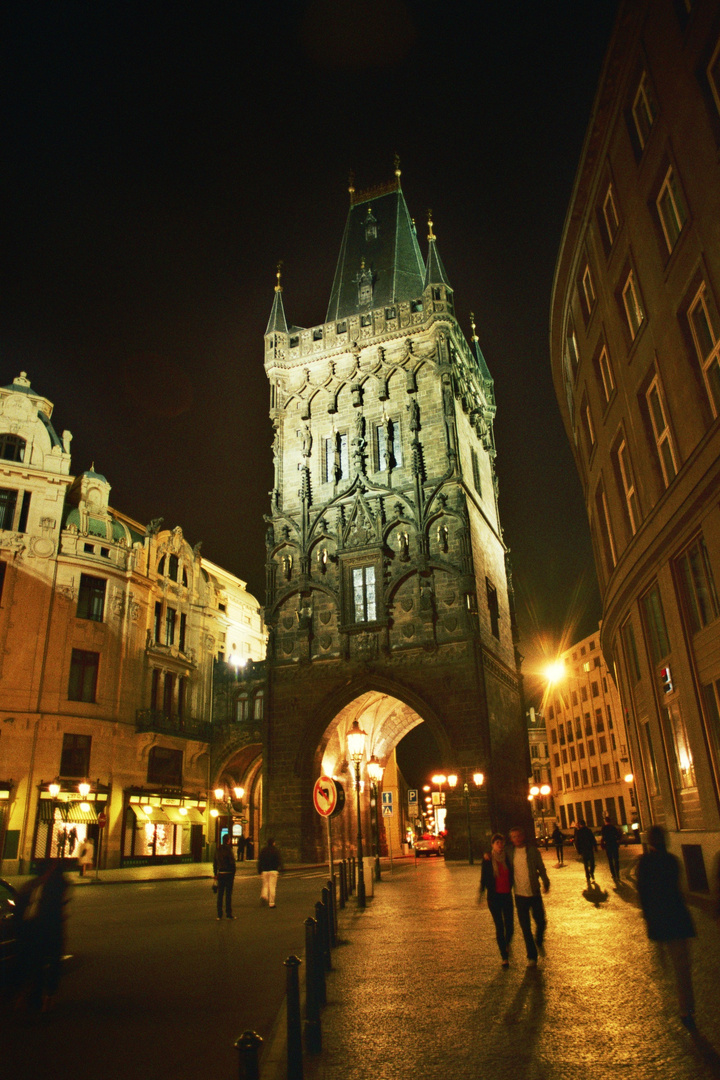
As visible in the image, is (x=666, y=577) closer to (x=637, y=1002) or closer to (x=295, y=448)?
(x=637, y=1002)

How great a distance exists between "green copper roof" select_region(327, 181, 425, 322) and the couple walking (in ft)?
120

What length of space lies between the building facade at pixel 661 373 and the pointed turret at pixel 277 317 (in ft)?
79.6

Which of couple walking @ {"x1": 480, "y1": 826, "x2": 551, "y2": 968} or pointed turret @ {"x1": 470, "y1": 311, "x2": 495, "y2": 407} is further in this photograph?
pointed turret @ {"x1": 470, "y1": 311, "x2": 495, "y2": 407}

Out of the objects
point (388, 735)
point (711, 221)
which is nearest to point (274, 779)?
point (388, 735)

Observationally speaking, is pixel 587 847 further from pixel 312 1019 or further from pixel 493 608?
pixel 493 608

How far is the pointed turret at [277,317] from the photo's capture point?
43.3 meters

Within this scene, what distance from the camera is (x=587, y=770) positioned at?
77000mm

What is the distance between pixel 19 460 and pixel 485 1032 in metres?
37.0

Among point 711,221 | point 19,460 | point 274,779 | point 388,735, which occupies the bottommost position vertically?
point 274,779

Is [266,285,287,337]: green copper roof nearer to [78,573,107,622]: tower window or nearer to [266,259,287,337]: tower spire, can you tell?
[266,259,287,337]: tower spire

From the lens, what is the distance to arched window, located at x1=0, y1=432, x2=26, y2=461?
123ft

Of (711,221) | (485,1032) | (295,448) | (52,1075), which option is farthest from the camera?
(295,448)

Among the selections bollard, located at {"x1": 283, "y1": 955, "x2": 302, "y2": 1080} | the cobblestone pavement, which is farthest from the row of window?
bollard, located at {"x1": 283, "y1": 955, "x2": 302, "y2": 1080}

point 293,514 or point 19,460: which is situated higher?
point 19,460
